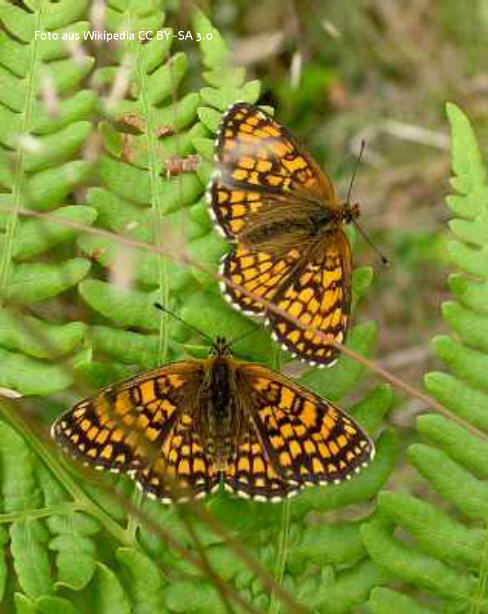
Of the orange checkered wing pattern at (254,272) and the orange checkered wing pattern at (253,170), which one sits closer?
the orange checkered wing pattern at (254,272)

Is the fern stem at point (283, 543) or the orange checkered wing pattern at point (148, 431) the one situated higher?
the orange checkered wing pattern at point (148, 431)

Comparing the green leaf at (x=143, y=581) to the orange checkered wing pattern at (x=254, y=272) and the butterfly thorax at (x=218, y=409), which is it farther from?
the orange checkered wing pattern at (x=254, y=272)

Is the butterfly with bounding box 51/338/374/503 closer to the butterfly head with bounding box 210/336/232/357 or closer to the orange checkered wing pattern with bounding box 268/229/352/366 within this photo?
the butterfly head with bounding box 210/336/232/357

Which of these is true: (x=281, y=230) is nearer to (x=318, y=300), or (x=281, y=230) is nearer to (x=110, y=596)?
(x=318, y=300)

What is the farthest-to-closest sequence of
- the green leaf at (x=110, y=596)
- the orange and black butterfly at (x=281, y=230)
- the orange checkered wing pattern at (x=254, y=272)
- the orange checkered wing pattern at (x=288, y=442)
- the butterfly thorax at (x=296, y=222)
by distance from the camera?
1. the butterfly thorax at (x=296, y=222)
2. the orange and black butterfly at (x=281, y=230)
3. the orange checkered wing pattern at (x=254, y=272)
4. the orange checkered wing pattern at (x=288, y=442)
5. the green leaf at (x=110, y=596)

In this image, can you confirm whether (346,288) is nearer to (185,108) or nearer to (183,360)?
(183,360)

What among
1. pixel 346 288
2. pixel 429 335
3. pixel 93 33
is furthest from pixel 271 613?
pixel 429 335

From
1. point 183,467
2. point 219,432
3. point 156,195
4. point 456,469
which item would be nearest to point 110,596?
point 183,467

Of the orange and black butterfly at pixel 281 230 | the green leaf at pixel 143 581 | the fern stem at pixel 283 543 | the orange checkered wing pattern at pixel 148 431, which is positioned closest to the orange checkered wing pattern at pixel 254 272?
the orange and black butterfly at pixel 281 230
